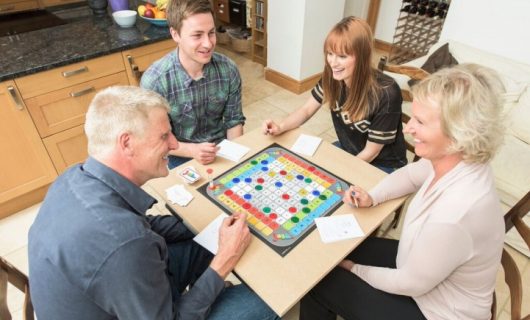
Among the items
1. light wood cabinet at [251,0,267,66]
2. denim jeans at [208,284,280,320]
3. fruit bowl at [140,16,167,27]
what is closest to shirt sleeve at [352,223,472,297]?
denim jeans at [208,284,280,320]

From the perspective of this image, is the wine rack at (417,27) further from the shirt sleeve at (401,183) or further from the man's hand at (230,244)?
the man's hand at (230,244)

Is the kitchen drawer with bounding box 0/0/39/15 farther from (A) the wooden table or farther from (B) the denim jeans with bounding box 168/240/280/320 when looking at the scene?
(B) the denim jeans with bounding box 168/240/280/320

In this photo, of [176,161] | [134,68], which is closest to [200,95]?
[176,161]

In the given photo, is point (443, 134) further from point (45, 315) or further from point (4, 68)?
point (4, 68)

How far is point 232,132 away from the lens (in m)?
1.98

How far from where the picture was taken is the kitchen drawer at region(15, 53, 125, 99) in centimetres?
197

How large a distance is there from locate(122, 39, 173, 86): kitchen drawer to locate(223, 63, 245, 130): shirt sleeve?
2.80 ft

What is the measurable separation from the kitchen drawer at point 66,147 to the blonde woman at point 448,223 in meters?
1.98

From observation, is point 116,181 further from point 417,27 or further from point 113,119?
point 417,27

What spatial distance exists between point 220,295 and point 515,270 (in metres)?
1.02

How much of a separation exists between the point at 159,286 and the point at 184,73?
113 centimetres

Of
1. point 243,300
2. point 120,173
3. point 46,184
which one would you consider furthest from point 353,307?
point 46,184

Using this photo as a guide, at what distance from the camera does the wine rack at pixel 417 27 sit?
11.8 ft

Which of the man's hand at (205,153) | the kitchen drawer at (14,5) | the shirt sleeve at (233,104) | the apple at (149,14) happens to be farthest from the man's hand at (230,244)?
the kitchen drawer at (14,5)
